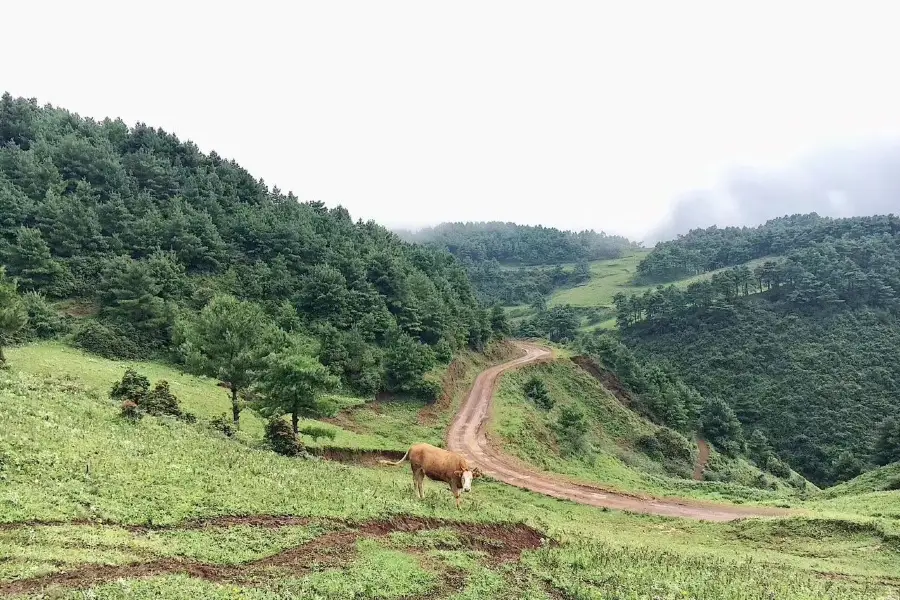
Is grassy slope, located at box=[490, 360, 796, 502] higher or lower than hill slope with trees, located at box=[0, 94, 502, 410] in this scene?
lower

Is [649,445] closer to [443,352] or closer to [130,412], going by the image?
[443,352]

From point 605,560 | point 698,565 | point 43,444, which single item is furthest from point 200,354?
point 698,565

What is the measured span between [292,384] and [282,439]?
416 centimetres

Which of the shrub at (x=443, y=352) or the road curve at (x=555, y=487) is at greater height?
the shrub at (x=443, y=352)

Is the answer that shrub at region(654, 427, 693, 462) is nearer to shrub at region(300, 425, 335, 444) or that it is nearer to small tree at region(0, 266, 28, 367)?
shrub at region(300, 425, 335, 444)

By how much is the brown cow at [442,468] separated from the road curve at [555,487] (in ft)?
47.3

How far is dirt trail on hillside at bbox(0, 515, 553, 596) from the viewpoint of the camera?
9.73 m

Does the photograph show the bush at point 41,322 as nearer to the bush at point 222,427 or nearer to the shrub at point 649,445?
the bush at point 222,427

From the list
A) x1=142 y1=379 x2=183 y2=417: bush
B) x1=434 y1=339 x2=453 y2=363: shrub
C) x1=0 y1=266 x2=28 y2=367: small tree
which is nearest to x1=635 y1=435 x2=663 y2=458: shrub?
x1=434 y1=339 x2=453 y2=363: shrub

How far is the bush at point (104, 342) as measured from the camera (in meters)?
49.4

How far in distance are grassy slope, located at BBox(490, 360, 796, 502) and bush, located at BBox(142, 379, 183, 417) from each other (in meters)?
28.8

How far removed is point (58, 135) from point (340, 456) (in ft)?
310

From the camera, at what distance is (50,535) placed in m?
11.2

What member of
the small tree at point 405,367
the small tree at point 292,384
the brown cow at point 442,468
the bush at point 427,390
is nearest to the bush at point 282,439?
the small tree at point 292,384
